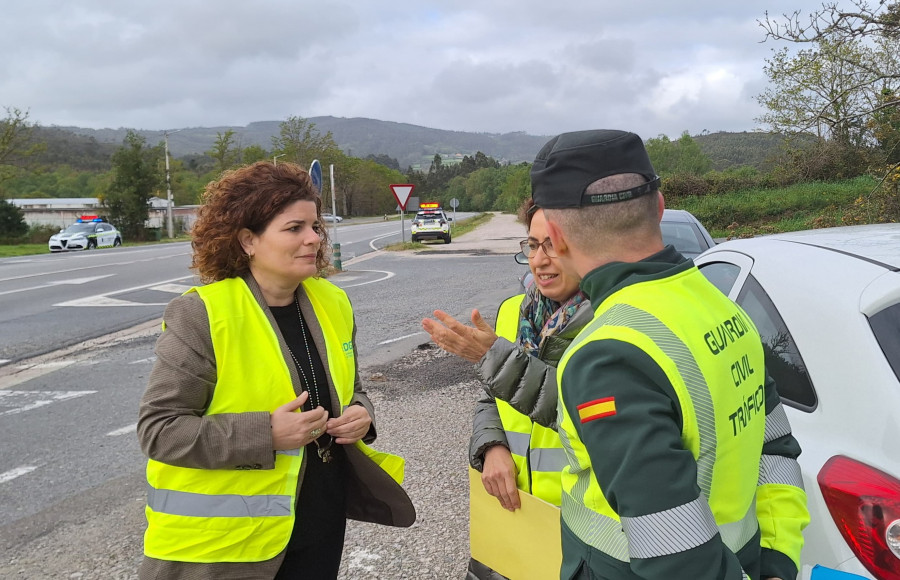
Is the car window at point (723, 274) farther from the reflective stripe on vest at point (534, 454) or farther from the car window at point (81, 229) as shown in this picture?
the car window at point (81, 229)

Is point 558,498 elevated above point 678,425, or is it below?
below

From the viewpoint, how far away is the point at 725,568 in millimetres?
1108

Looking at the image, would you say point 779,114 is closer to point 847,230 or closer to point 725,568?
point 847,230

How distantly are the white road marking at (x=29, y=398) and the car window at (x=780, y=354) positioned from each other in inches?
248

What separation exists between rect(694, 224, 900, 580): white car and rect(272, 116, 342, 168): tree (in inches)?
2971

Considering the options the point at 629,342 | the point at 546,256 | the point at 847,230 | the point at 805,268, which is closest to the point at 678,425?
the point at 629,342

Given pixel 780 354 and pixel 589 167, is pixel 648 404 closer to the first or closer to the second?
pixel 589 167

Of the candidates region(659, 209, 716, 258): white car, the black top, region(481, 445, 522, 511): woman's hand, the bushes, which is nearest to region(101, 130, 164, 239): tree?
the bushes

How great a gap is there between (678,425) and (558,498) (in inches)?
38.0

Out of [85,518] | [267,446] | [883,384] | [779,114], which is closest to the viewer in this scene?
[883,384]

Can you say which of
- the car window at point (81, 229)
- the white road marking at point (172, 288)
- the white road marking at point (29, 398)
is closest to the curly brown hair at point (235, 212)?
the white road marking at point (29, 398)

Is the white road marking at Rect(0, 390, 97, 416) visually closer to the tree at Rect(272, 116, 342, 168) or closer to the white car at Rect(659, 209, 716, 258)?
the white car at Rect(659, 209, 716, 258)

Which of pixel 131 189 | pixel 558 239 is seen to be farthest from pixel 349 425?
pixel 131 189

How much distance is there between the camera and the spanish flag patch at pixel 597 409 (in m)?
1.10
